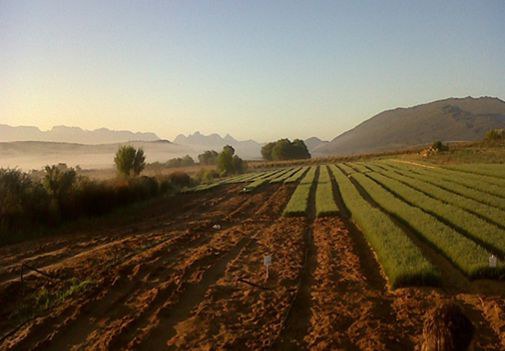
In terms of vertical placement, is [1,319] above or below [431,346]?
below

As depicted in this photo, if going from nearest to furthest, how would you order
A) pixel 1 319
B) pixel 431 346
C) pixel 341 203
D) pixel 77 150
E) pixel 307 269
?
Result: pixel 431 346 → pixel 1 319 → pixel 307 269 → pixel 341 203 → pixel 77 150

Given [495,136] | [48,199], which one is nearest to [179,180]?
[48,199]

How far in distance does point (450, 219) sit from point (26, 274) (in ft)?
44.5

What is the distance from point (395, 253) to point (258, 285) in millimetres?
3725

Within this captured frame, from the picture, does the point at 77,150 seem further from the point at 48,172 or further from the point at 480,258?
the point at 480,258

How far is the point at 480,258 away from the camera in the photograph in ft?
31.1

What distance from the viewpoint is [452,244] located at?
10.9m

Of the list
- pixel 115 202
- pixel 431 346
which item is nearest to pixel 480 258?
pixel 431 346

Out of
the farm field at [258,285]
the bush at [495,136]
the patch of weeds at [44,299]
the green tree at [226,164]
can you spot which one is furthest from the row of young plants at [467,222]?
the bush at [495,136]

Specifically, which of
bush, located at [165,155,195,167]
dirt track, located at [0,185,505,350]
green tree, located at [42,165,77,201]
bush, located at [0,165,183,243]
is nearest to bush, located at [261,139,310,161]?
bush, located at [165,155,195,167]

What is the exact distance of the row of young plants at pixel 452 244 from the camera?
8953 mm

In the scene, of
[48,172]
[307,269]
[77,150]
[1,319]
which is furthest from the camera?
[77,150]

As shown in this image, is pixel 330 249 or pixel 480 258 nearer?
pixel 480 258

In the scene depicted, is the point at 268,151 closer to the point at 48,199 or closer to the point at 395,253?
the point at 48,199
